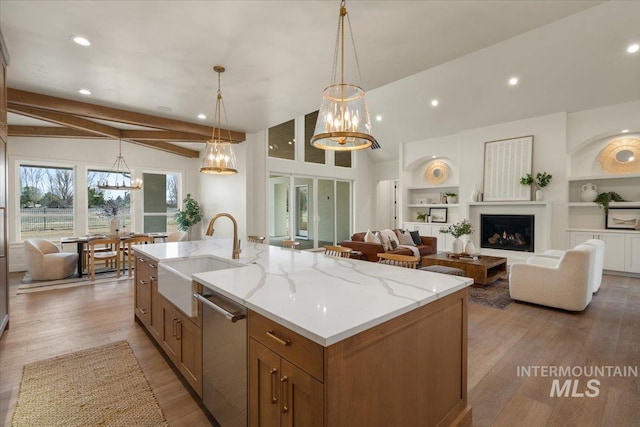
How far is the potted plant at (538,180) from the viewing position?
6.34m

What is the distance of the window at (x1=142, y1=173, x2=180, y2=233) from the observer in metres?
7.66

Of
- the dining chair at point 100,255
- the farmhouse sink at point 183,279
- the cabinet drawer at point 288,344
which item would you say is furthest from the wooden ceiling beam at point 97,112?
the cabinet drawer at point 288,344

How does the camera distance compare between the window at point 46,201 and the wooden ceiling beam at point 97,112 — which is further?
the window at point 46,201

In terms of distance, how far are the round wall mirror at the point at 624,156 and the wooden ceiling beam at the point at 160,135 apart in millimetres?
8092

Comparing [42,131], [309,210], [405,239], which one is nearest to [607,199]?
[405,239]

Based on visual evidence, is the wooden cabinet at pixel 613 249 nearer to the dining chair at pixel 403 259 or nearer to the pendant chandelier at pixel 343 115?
the dining chair at pixel 403 259

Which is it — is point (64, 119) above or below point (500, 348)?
above

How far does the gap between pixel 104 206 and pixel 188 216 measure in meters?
1.84

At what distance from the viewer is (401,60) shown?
3.22 meters

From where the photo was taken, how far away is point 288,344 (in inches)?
45.9

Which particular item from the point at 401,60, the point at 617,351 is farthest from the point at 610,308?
the point at 401,60

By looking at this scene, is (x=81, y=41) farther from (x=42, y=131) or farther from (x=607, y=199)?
(x=607, y=199)

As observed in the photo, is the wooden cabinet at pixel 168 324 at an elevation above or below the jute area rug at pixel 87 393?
above

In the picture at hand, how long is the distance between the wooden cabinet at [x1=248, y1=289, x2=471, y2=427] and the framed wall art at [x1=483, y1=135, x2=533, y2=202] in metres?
6.34
